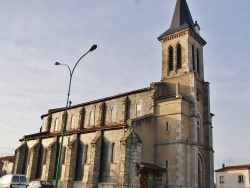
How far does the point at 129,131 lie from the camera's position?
27.4 m

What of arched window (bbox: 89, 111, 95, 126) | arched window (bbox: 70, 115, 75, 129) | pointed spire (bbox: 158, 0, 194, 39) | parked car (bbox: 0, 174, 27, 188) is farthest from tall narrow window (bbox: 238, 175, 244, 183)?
parked car (bbox: 0, 174, 27, 188)

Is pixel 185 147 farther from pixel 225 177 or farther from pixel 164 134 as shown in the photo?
pixel 225 177

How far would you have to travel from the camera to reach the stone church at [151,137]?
92.2ft

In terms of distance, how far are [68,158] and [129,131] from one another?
8883 mm

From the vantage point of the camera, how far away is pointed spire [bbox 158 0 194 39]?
36750 mm

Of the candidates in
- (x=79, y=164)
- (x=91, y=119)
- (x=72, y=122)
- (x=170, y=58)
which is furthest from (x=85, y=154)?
(x=170, y=58)

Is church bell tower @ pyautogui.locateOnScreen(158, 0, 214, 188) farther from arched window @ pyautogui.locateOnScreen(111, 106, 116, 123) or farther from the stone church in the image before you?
arched window @ pyautogui.locateOnScreen(111, 106, 116, 123)

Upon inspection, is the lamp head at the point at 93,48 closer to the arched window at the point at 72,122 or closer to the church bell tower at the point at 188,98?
the church bell tower at the point at 188,98

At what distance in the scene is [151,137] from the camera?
3083 centimetres

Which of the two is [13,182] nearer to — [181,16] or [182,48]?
[182,48]

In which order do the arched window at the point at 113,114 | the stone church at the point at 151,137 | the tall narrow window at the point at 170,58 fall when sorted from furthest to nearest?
the arched window at the point at 113,114 → the tall narrow window at the point at 170,58 → the stone church at the point at 151,137

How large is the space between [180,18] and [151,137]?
1687 cm

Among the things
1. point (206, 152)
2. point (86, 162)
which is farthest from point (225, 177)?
point (86, 162)

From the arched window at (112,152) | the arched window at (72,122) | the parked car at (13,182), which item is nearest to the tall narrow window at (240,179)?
the arched window at (72,122)
